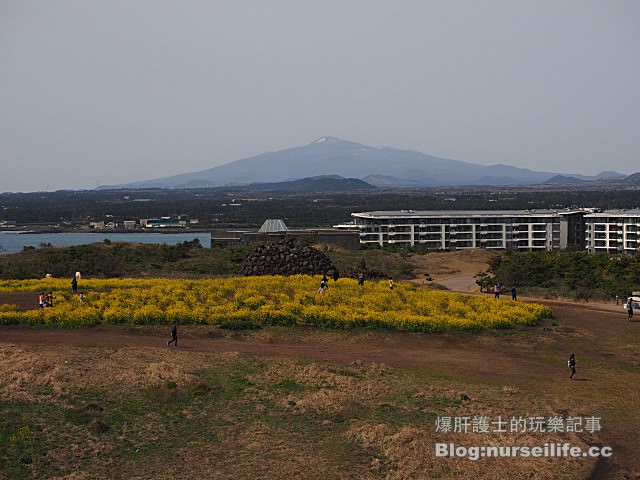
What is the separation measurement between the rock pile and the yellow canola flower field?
6.30 m

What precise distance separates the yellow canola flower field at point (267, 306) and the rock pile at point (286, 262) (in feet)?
20.7

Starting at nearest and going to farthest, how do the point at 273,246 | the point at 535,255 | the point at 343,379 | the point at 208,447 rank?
the point at 208,447 → the point at 343,379 → the point at 273,246 → the point at 535,255

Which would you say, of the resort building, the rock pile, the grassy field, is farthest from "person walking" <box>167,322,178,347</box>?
the resort building

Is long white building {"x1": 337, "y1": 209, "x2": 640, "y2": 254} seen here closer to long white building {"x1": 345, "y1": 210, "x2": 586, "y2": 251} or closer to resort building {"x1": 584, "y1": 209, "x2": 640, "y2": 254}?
long white building {"x1": 345, "y1": 210, "x2": 586, "y2": 251}

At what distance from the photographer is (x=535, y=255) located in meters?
82.0

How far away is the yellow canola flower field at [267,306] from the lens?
129 feet

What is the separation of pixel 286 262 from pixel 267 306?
689 inches

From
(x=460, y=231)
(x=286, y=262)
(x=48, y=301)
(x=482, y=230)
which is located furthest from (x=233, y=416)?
(x=482, y=230)

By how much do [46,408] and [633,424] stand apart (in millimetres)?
20616

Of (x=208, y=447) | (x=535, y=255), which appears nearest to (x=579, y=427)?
(x=208, y=447)

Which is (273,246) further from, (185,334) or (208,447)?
(208,447)

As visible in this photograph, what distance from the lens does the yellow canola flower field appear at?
129 ft

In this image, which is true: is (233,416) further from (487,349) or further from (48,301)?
(48,301)

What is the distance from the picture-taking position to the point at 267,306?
41.3 metres
